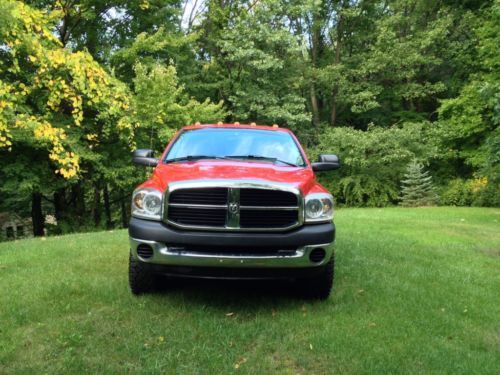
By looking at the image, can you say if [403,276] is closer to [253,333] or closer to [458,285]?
[458,285]

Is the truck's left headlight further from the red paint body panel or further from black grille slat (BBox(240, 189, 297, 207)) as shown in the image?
black grille slat (BBox(240, 189, 297, 207))

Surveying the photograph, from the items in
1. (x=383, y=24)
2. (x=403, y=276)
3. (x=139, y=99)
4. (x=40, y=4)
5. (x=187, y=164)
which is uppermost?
(x=383, y=24)

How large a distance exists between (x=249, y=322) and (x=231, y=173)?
1323 mm

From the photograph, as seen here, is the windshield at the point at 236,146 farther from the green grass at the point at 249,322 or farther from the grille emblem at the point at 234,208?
the green grass at the point at 249,322

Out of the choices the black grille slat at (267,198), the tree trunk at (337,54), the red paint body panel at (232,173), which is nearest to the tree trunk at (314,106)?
the tree trunk at (337,54)

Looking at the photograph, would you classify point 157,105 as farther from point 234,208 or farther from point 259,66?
point 234,208

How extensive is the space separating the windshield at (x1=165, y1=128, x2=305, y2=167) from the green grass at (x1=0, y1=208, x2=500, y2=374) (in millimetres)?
1425

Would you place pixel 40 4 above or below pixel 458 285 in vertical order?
above

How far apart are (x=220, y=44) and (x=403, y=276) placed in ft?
60.5

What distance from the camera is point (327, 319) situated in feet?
13.5

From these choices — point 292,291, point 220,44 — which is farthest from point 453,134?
point 292,291

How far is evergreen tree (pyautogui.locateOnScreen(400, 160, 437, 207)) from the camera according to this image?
738 inches

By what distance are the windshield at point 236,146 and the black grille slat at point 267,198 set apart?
1063 millimetres

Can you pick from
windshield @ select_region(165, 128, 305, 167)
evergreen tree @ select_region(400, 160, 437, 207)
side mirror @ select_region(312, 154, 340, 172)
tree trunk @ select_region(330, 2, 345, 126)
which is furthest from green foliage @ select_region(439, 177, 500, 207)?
windshield @ select_region(165, 128, 305, 167)
